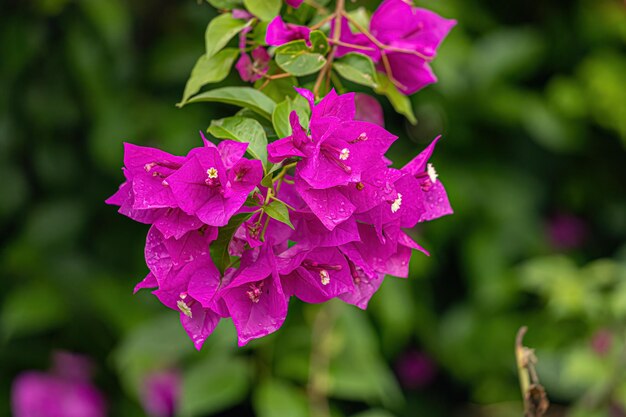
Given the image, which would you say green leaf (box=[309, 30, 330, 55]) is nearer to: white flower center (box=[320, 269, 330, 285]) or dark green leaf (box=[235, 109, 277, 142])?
dark green leaf (box=[235, 109, 277, 142])

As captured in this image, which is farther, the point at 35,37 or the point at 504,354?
the point at 504,354

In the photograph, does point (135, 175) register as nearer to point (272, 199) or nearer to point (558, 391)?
point (272, 199)

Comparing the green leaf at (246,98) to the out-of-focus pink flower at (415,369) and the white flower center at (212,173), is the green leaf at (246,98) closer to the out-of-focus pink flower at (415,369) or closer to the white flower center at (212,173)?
the white flower center at (212,173)

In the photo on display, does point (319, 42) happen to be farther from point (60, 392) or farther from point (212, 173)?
point (60, 392)

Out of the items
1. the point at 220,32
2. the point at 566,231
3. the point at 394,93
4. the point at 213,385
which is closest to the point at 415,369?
the point at 566,231

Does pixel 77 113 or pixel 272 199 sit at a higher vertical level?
pixel 272 199

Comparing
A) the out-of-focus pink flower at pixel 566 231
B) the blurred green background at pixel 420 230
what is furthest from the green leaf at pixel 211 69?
the out-of-focus pink flower at pixel 566 231

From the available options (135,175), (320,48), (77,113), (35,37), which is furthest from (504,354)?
(135,175)
